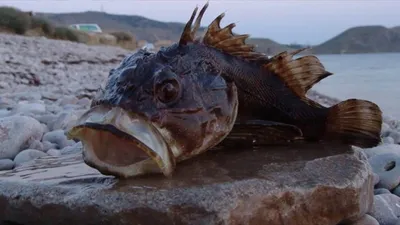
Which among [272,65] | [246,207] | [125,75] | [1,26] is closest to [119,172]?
[125,75]

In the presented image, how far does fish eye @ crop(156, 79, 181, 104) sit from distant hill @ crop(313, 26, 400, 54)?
45249mm

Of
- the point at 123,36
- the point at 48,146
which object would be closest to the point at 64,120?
the point at 48,146

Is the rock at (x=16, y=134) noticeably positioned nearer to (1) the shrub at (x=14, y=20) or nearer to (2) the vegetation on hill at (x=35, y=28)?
(2) the vegetation on hill at (x=35, y=28)

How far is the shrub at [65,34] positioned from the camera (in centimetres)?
3038

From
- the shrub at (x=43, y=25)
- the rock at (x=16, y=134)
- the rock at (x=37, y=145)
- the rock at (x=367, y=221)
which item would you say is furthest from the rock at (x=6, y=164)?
the shrub at (x=43, y=25)

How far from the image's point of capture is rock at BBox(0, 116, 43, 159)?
13.9ft

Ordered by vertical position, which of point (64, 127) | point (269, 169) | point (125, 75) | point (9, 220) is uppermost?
point (125, 75)

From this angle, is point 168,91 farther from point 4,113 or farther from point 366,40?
point 366,40

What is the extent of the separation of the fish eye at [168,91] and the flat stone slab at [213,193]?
1.16ft

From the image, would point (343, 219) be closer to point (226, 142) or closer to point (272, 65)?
point (226, 142)

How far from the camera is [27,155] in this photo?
4.05 meters

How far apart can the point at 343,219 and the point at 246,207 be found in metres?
0.60

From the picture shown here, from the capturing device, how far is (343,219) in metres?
2.47

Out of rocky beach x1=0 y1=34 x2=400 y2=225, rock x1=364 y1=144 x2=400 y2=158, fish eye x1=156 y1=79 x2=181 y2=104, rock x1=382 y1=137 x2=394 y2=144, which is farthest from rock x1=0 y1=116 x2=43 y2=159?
rock x1=382 y1=137 x2=394 y2=144
